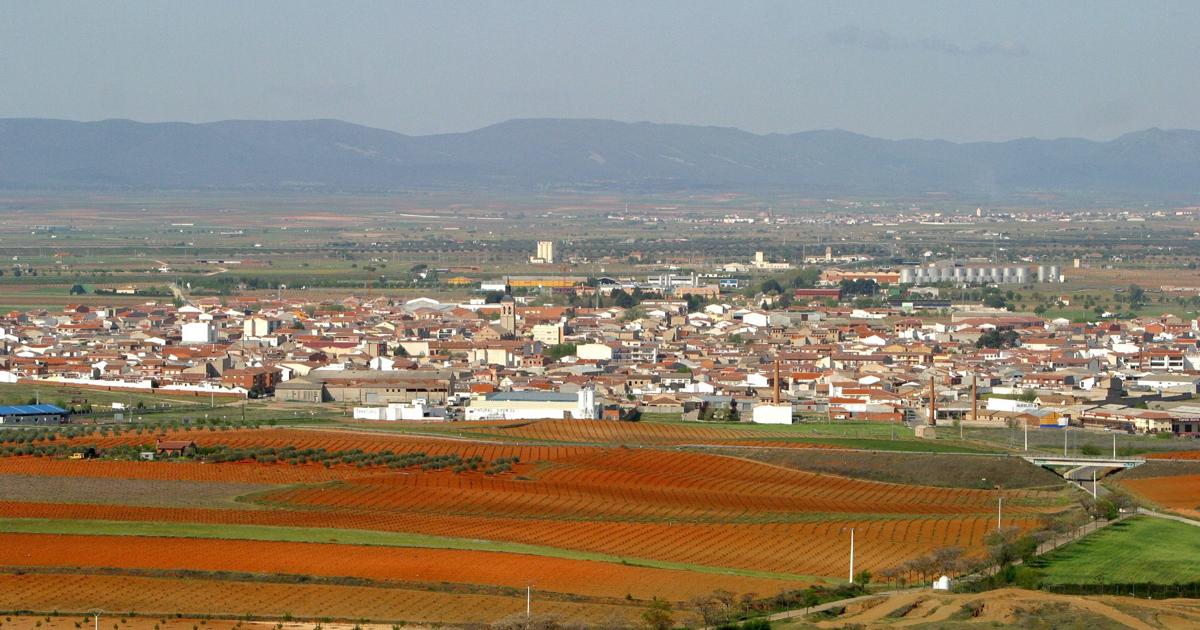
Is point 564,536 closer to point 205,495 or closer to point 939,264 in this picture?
point 205,495

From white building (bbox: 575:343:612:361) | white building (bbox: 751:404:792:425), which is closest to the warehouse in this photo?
white building (bbox: 751:404:792:425)

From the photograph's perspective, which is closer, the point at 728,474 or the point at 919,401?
the point at 728,474

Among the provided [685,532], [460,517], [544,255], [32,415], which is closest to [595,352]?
[32,415]

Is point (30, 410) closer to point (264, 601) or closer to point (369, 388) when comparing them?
point (369, 388)

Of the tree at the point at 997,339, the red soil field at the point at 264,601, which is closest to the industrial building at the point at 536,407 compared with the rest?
the tree at the point at 997,339

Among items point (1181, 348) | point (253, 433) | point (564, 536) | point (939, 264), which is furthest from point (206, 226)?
point (564, 536)

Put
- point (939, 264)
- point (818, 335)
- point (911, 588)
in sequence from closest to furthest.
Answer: point (911, 588), point (818, 335), point (939, 264)
